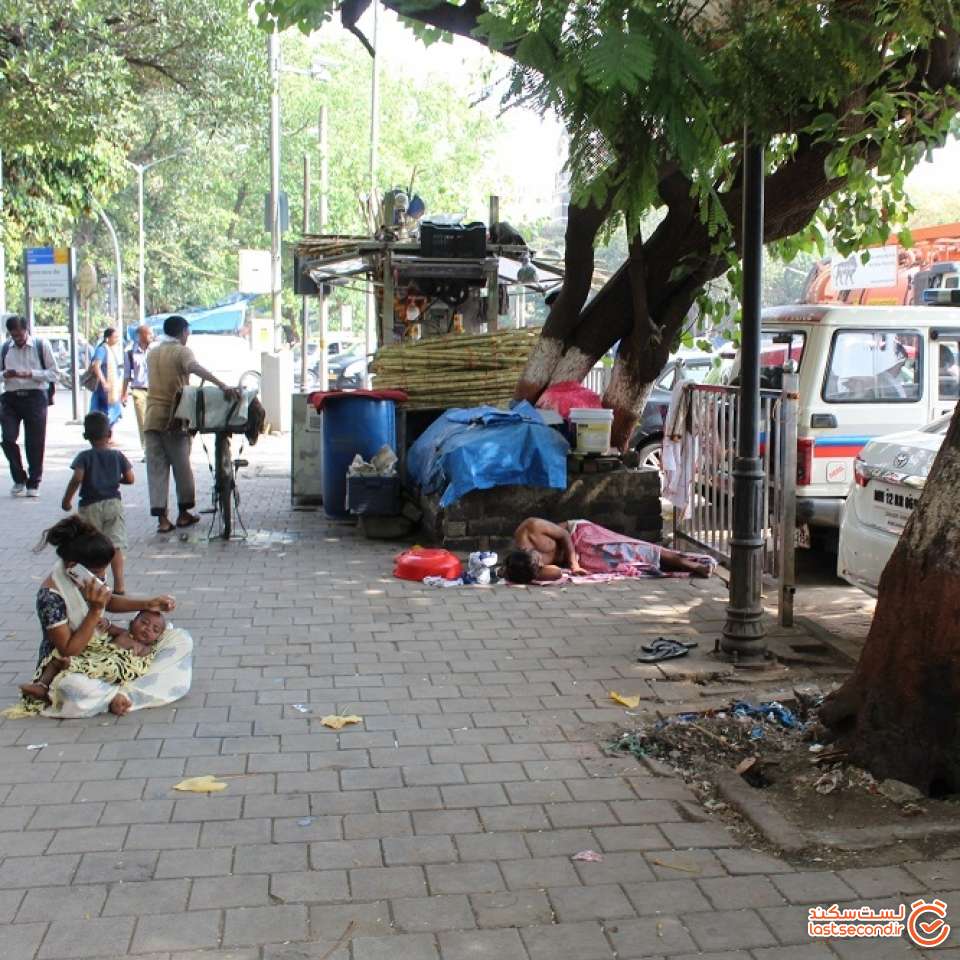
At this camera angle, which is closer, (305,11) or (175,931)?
(175,931)

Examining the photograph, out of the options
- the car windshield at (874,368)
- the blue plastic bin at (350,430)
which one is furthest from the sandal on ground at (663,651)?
the blue plastic bin at (350,430)

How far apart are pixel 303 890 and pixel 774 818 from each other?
173 cm

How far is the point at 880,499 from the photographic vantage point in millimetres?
7051

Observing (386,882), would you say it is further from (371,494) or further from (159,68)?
(159,68)

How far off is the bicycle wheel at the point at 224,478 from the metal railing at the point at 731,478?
3827 millimetres

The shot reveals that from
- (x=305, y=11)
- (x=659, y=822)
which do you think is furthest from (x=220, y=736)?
(x=305, y=11)

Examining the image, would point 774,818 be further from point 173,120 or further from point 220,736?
point 173,120

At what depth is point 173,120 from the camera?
34438 mm

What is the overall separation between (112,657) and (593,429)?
502cm

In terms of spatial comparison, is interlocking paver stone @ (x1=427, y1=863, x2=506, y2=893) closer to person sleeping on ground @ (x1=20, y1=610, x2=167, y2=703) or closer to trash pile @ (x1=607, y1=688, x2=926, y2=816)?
trash pile @ (x1=607, y1=688, x2=926, y2=816)

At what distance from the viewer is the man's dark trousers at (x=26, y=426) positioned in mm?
12828

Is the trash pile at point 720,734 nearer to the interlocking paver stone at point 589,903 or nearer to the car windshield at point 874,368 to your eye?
the interlocking paver stone at point 589,903

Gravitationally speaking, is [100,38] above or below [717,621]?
above

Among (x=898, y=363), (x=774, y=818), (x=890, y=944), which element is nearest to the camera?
(x=890, y=944)
